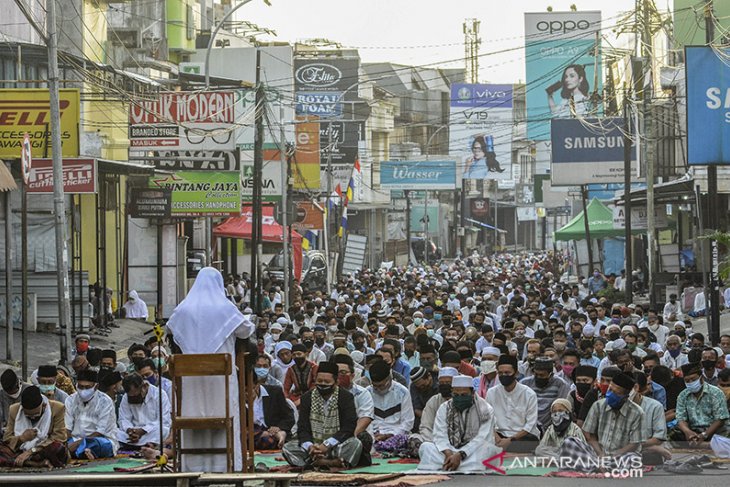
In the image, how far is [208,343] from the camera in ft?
37.4

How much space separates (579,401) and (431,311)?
603 inches

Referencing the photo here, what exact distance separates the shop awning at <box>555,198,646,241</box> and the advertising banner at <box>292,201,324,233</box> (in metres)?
8.02

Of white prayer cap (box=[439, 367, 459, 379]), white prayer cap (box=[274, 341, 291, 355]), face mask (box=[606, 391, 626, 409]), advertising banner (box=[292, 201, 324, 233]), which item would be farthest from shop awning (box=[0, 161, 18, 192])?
advertising banner (box=[292, 201, 324, 233])

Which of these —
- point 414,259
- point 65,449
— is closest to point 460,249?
point 414,259

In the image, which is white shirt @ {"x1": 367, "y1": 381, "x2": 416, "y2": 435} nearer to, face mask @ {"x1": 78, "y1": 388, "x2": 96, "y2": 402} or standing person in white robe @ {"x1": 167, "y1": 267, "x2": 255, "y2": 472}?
face mask @ {"x1": 78, "y1": 388, "x2": 96, "y2": 402}

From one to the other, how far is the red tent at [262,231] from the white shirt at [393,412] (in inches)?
1210

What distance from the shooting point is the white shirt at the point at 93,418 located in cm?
1484

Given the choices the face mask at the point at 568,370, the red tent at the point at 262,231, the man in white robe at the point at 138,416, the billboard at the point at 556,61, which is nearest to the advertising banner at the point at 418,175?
the billboard at the point at 556,61

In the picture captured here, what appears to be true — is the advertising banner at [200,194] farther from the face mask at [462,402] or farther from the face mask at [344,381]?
the face mask at [462,402]

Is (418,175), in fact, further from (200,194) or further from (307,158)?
(200,194)

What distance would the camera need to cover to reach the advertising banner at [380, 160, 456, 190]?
75.8 meters

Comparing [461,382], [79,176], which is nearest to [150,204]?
[79,176]

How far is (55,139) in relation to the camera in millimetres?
20969

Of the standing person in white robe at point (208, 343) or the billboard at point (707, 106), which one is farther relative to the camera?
the billboard at point (707, 106)
